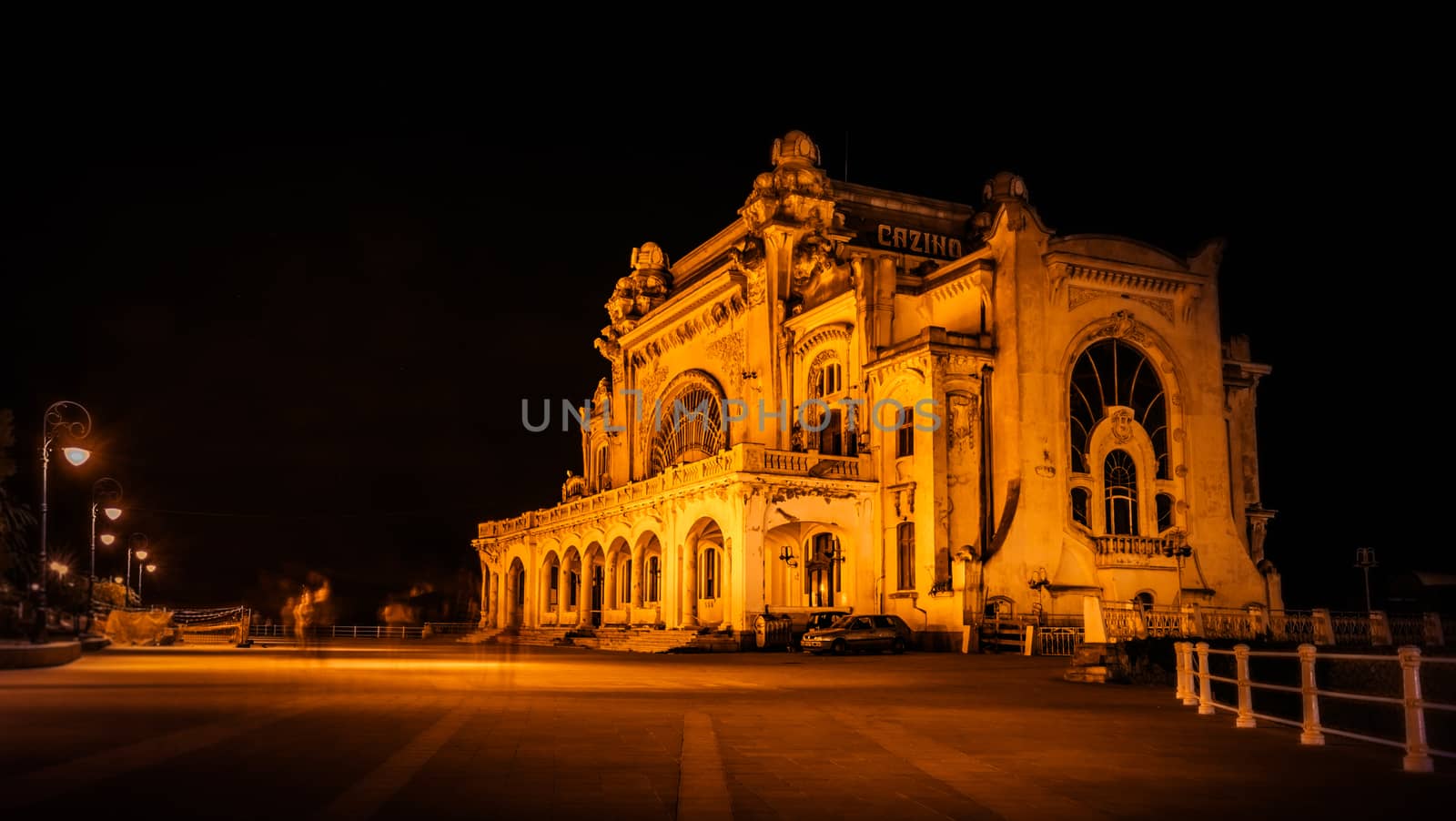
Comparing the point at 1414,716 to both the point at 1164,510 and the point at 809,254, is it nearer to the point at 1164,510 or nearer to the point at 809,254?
the point at 1164,510

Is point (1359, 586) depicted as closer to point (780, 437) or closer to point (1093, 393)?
point (1093, 393)

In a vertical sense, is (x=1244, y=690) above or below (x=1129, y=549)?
below

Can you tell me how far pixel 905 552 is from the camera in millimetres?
45312

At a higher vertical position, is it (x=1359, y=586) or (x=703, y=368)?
(x=703, y=368)

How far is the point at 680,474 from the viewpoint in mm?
47781

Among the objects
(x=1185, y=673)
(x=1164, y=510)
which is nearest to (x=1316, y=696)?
(x=1185, y=673)

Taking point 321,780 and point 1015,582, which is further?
point 1015,582

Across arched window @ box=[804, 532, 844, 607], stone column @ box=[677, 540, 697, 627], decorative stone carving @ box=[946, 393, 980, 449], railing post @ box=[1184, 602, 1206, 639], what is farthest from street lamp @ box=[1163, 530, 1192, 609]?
stone column @ box=[677, 540, 697, 627]

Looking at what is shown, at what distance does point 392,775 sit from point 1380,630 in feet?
110

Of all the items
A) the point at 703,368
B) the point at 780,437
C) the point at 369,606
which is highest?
the point at 703,368

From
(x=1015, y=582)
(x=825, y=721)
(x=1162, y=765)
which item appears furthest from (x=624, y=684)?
(x=1015, y=582)

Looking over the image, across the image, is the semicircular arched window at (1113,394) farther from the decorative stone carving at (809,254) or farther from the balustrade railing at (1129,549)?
the decorative stone carving at (809,254)

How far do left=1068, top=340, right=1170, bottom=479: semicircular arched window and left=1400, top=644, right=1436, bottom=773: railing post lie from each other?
34.1 metres

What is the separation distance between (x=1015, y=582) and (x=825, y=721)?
28.0 meters
